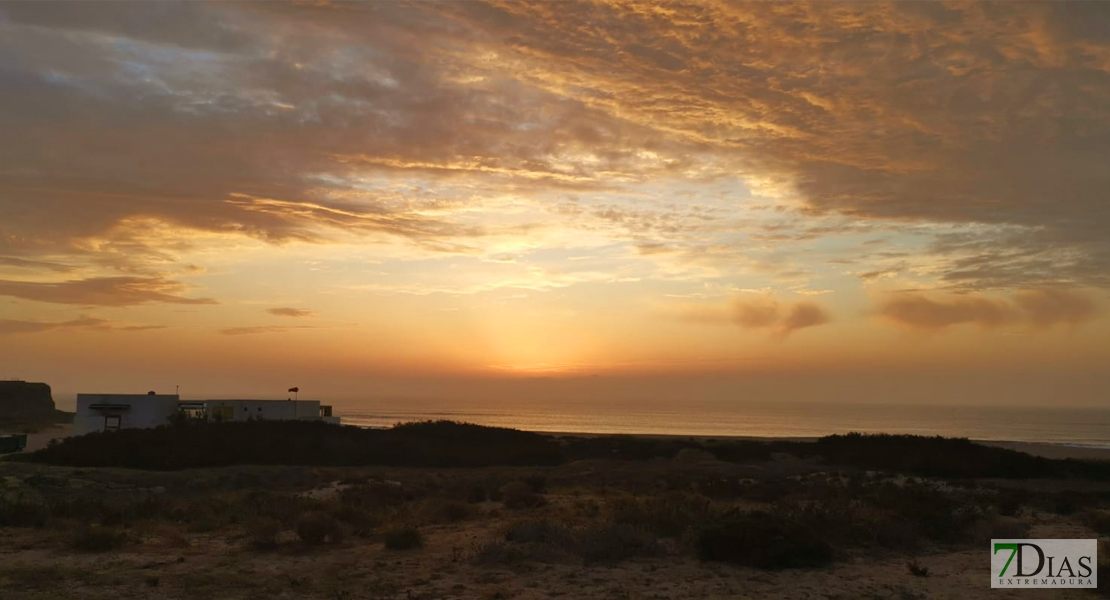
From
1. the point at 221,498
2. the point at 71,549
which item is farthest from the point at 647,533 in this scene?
the point at 221,498

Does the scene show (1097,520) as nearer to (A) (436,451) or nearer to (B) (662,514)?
(B) (662,514)

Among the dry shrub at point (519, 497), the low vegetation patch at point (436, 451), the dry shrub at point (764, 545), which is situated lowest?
the low vegetation patch at point (436, 451)

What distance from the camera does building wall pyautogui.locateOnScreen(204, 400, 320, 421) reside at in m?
50.9

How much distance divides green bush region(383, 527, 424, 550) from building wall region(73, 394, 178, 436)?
38554mm

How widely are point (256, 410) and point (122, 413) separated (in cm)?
943

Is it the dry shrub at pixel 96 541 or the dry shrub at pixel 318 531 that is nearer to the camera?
the dry shrub at pixel 96 541

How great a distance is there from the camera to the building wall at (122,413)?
4569 centimetres

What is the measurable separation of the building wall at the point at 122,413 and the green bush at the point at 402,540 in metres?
38.6

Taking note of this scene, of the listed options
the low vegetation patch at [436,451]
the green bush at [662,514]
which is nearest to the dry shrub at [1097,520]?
the green bush at [662,514]

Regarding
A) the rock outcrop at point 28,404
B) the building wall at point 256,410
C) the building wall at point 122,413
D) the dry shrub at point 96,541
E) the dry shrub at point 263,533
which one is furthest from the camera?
the rock outcrop at point 28,404

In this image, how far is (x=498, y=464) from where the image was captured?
134 ft

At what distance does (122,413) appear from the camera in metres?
46.0

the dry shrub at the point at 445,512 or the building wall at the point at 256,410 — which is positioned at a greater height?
the building wall at the point at 256,410

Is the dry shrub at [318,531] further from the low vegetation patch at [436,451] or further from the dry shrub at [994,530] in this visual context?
the low vegetation patch at [436,451]
